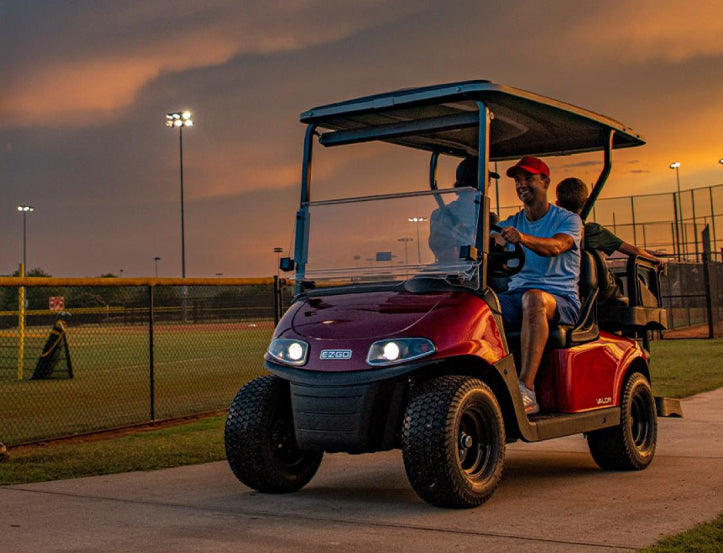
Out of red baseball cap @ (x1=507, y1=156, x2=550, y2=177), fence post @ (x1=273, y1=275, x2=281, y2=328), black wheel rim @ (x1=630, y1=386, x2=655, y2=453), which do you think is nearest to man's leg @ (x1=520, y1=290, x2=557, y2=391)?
red baseball cap @ (x1=507, y1=156, x2=550, y2=177)

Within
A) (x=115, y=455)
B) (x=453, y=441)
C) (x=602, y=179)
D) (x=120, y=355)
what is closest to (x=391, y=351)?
(x=453, y=441)

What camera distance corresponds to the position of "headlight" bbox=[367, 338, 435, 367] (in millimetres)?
5852

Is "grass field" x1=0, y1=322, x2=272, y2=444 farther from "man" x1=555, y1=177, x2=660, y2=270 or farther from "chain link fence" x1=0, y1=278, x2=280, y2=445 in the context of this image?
"man" x1=555, y1=177, x2=660, y2=270

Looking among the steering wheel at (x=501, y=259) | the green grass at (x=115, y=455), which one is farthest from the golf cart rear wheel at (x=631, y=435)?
the green grass at (x=115, y=455)

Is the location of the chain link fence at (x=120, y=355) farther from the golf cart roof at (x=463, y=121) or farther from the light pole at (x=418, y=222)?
the light pole at (x=418, y=222)

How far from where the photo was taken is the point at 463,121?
6.82 m

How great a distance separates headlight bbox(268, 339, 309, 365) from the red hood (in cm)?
7

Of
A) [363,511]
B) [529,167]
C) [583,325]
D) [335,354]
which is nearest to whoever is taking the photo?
[335,354]

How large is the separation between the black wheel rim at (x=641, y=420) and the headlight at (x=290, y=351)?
284cm

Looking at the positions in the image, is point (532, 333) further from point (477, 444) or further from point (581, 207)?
point (581, 207)

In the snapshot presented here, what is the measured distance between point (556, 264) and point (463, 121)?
3.87 ft

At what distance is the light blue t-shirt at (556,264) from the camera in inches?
281

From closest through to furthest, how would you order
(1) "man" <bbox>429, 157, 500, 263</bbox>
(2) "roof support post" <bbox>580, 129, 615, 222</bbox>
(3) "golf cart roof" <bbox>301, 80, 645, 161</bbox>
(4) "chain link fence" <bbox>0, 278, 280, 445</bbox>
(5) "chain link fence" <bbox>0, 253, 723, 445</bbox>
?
1. (1) "man" <bbox>429, 157, 500, 263</bbox>
2. (3) "golf cart roof" <bbox>301, 80, 645, 161</bbox>
3. (2) "roof support post" <bbox>580, 129, 615, 222</bbox>
4. (5) "chain link fence" <bbox>0, 253, 723, 445</bbox>
5. (4) "chain link fence" <bbox>0, 278, 280, 445</bbox>

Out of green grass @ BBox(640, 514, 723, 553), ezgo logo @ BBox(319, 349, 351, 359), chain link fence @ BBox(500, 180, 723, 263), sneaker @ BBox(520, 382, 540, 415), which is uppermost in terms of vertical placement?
chain link fence @ BBox(500, 180, 723, 263)
